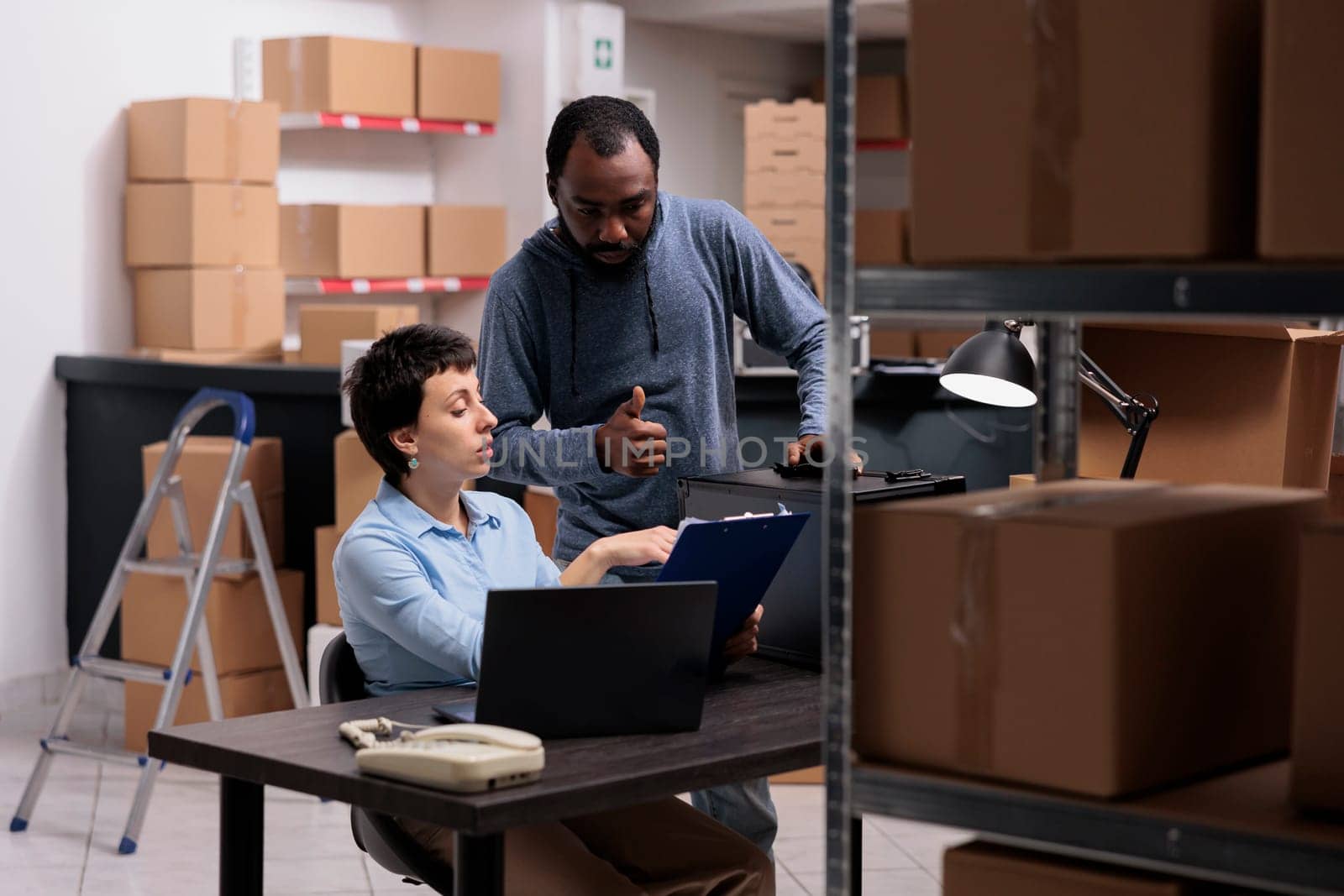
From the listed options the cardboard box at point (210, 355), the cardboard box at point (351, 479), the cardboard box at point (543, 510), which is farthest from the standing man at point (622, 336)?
the cardboard box at point (210, 355)

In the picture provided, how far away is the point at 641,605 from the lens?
180 centimetres

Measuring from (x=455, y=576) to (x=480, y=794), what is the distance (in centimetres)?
71

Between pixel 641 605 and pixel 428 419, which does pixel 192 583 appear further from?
pixel 641 605

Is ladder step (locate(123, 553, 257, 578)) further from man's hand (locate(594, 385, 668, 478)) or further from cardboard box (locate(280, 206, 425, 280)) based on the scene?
cardboard box (locate(280, 206, 425, 280))

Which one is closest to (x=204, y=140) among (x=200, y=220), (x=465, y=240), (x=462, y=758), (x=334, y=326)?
(x=200, y=220)

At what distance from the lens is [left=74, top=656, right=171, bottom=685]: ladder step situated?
13.6ft

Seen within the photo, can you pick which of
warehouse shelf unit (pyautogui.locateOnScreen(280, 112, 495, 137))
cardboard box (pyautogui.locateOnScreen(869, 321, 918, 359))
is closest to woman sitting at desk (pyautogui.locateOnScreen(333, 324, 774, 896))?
warehouse shelf unit (pyautogui.locateOnScreen(280, 112, 495, 137))

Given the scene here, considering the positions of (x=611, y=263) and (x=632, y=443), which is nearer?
(x=632, y=443)

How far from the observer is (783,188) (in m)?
7.54

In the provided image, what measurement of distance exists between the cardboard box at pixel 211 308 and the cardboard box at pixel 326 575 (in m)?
1.37

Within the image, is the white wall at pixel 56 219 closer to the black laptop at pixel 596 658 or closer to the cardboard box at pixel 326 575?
the cardboard box at pixel 326 575

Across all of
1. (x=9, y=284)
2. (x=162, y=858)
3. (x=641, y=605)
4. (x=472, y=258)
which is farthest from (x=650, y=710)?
(x=472, y=258)

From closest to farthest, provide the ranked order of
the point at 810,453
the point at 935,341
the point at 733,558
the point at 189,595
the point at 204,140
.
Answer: the point at 733,558 → the point at 810,453 → the point at 189,595 → the point at 204,140 → the point at 935,341

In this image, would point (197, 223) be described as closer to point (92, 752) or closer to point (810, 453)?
point (92, 752)
